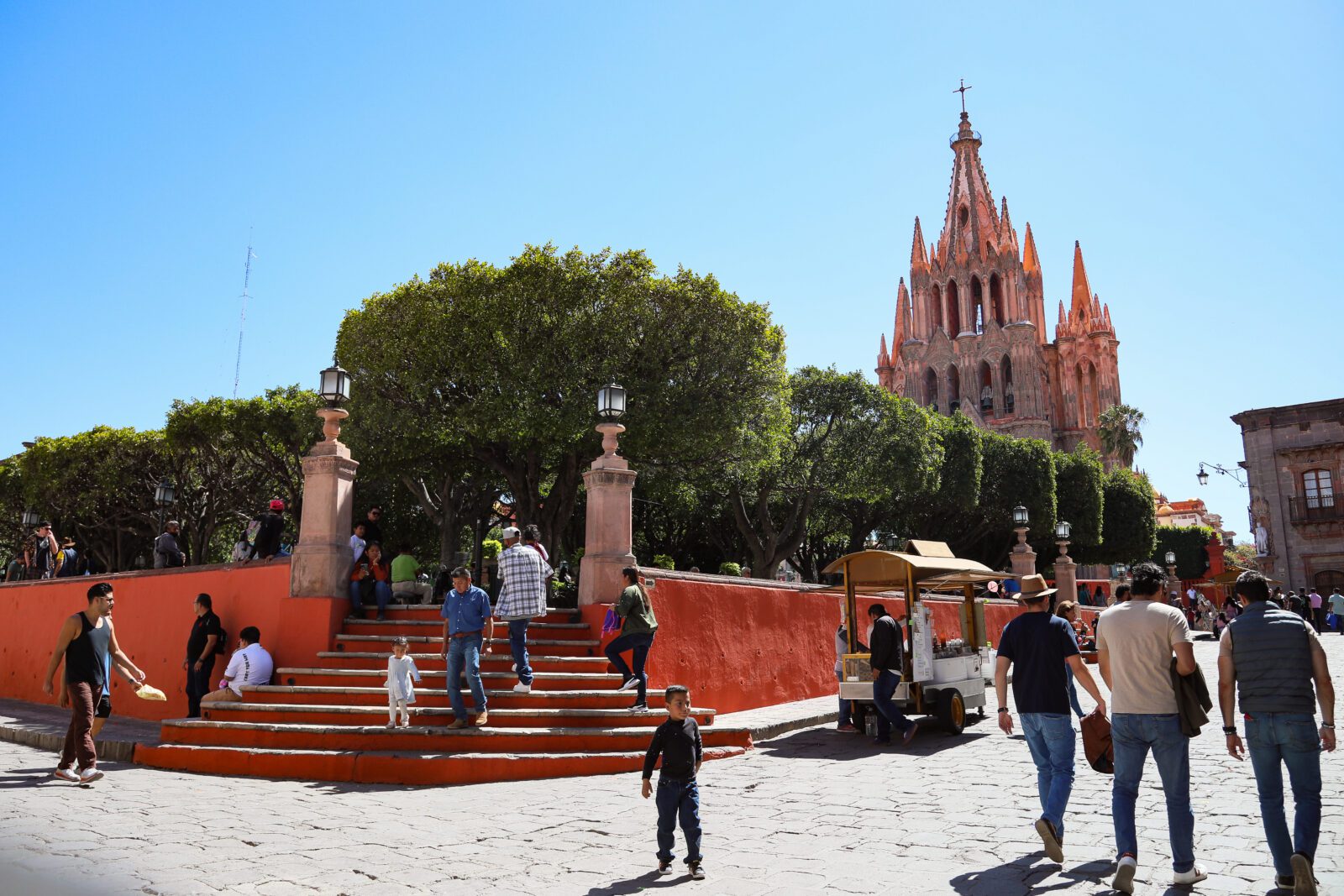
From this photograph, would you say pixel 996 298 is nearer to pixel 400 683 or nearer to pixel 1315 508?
pixel 1315 508

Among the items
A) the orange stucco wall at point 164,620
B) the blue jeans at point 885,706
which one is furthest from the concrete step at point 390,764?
the blue jeans at point 885,706

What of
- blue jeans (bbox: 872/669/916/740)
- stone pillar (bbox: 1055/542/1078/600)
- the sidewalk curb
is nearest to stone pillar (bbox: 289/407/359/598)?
the sidewalk curb

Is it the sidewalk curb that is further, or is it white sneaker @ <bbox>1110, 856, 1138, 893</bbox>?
the sidewalk curb

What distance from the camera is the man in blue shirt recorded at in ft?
28.1

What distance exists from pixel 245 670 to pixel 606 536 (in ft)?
13.1

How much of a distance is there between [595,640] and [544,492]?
17.5 metres

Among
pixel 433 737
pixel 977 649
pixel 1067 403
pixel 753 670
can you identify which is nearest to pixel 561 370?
pixel 753 670

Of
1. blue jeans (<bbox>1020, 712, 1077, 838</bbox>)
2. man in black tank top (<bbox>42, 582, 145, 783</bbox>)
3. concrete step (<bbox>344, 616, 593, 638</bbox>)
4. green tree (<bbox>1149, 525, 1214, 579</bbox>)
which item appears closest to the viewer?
blue jeans (<bbox>1020, 712, 1077, 838</bbox>)

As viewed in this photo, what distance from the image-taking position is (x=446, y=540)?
1045 inches

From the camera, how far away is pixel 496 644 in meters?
10.3

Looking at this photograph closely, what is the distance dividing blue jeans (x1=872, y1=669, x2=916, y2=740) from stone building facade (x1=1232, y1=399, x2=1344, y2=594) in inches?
1286

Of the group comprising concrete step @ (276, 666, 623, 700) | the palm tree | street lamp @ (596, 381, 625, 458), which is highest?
the palm tree

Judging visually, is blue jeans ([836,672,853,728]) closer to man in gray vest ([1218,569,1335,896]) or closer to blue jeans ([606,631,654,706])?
blue jeans ([606,631,654,706])

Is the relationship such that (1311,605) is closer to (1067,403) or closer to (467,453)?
(467,453)
